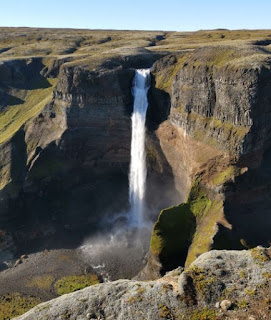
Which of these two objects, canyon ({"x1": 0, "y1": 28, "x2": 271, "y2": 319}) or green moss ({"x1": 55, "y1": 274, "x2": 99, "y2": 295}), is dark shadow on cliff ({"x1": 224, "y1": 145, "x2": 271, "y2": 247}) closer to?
canyon ({"x1": 0, "y1": 28, "x2": 271, "y2": 319})

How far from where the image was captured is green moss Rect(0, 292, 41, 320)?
4634cm

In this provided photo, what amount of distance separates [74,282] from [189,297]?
3096cm

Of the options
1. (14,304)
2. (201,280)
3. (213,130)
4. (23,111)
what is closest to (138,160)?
(213,130)

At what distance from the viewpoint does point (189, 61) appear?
6562 cm

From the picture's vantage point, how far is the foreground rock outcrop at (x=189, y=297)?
80.4 feet

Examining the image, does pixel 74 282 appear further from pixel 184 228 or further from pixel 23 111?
pixel 23 111

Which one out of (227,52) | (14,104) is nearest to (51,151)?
(14,104)

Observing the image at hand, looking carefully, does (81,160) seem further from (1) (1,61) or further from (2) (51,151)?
(1) (1,61)

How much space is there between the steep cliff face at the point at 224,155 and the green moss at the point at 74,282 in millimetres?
8984

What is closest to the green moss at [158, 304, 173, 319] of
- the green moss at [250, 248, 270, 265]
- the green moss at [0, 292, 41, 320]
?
the green moss at [250, 248, 270, 265]

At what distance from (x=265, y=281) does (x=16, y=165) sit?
59312 mm

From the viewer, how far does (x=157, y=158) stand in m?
68.7

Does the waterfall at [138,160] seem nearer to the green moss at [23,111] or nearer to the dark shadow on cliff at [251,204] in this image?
the dark shadow on cliff at [251,204]

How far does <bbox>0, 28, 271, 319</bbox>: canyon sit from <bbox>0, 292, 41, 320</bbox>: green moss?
1.61 m
